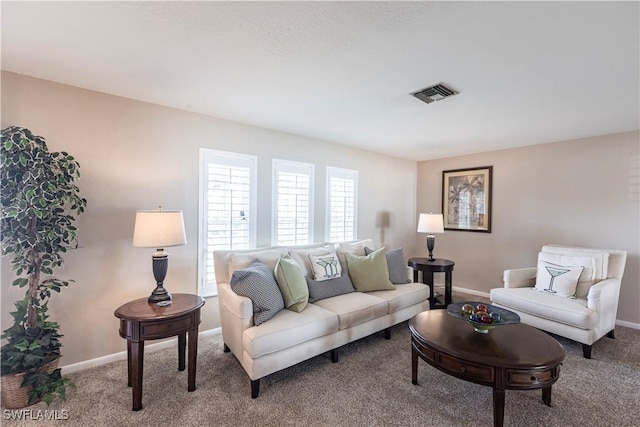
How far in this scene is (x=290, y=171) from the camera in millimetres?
3826

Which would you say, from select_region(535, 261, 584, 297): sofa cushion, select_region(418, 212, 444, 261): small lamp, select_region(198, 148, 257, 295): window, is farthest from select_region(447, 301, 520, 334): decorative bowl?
select_region(198, 148, 257, 295): window

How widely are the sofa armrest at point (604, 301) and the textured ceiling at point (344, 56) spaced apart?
70.0 inches

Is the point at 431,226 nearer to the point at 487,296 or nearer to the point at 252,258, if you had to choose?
the point at 487,296

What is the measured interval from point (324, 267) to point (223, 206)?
1.32 meters

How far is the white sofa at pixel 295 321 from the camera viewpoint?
217 cm

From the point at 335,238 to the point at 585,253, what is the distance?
10.0 ft

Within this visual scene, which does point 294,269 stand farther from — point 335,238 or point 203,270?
point 335,238

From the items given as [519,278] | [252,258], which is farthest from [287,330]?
[519,278]

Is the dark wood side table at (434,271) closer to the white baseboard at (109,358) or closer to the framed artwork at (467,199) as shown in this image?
the framed artwork at (467,199)

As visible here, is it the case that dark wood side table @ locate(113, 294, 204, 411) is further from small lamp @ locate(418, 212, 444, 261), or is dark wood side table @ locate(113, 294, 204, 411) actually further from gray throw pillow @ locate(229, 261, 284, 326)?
small lamp @ locate(418, 212, 444, 261)

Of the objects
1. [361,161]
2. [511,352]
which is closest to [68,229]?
[511,352]

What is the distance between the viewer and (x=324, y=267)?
313 cm

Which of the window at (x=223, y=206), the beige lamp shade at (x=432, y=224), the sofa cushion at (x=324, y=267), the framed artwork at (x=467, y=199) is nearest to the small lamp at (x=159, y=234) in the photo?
the window at (x=223, y=206)

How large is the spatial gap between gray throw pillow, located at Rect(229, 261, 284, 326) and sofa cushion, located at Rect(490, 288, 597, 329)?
2634mm
